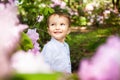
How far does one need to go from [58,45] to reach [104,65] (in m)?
3.50

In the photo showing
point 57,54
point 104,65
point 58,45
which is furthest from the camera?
point 58,45

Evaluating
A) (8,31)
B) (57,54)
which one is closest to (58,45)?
(57,54)

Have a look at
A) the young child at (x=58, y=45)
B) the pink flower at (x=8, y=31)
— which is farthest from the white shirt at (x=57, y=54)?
the pink flower at (x=8, y=31)

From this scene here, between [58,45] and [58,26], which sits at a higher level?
[58,26]

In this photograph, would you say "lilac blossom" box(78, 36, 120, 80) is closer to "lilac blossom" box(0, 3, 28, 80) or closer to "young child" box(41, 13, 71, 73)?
"lilac blossom" box(0, 3, 28, 80)

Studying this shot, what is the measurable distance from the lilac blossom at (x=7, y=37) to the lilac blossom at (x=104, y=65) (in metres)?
0.10

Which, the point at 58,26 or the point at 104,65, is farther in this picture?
the point at 58,26

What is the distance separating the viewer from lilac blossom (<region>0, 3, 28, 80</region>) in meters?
0.62

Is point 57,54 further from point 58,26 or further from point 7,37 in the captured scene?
point 7,37

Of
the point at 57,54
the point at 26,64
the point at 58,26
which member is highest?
the point at 26,64

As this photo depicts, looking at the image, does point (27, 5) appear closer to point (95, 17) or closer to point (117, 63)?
point (117, 63)

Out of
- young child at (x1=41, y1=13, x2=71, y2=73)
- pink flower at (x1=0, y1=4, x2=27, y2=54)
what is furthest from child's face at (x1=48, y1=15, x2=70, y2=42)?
pink flower at (x1=0, y1=4, x2=27, y2=54)

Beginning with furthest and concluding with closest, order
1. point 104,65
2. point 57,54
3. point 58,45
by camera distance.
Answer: point 58,45
point 57,54
point 104,65

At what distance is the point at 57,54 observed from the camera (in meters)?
3.95
